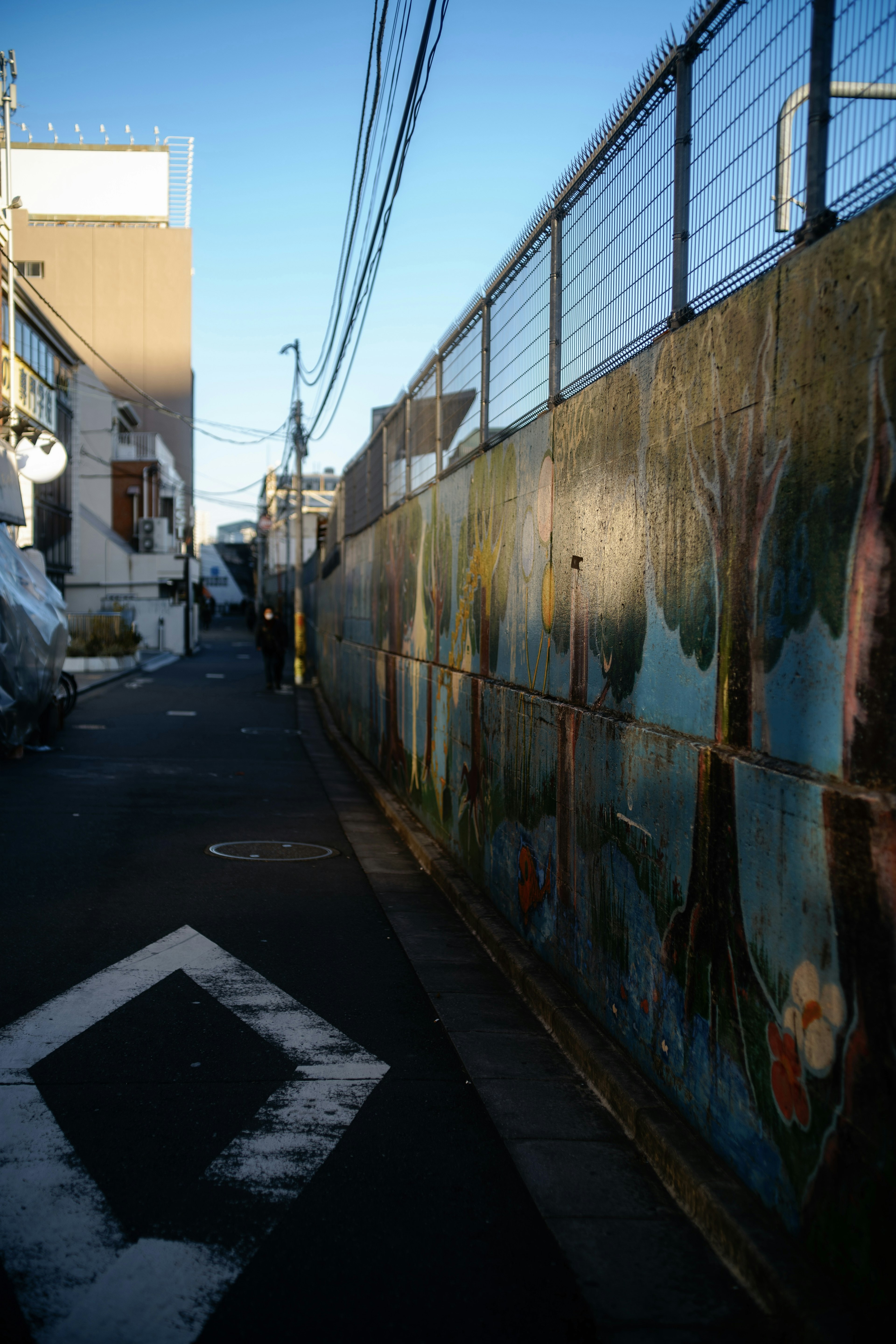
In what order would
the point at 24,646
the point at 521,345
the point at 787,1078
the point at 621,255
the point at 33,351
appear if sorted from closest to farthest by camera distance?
1. the point at 787,1078
2. the point at 621,255
3. the point at 521,345
4. the point at 24,646
5. the point at 33,351

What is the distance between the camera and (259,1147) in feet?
12.0

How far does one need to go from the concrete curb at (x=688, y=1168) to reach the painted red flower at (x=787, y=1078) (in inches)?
12.8

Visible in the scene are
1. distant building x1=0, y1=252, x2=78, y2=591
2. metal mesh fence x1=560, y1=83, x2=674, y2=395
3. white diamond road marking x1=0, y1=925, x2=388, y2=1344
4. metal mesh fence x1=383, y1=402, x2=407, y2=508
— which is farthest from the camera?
distant building x1=0, y1=252, x2=78, y2=591

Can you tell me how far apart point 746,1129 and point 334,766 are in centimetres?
1200

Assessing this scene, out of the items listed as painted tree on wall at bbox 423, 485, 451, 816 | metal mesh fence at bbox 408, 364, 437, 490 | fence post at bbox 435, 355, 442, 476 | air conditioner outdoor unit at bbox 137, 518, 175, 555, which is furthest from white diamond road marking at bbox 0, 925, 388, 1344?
air conditioner outdoor unit at bbox 137, 518, 175, 555

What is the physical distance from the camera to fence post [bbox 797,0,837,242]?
286cm

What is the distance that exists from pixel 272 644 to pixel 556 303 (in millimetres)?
22494

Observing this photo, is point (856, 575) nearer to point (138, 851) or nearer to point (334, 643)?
point (138, 851)

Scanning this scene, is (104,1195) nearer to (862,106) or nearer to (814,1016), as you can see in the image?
(814,1016)

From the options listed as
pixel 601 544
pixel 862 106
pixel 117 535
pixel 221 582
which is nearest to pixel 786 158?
pixel 862 106

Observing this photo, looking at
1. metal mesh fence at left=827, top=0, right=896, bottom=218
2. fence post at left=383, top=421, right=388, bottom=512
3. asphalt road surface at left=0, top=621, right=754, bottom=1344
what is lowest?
asphalt road surface at left=0, top=621, right=754, bottom=1344

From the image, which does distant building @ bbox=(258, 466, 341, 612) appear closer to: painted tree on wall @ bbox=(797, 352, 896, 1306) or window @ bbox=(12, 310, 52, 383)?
window @ bbox=(12, 310, 52, 383)

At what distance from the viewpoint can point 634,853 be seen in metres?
4.10

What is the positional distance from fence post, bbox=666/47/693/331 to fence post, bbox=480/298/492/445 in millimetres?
3288
